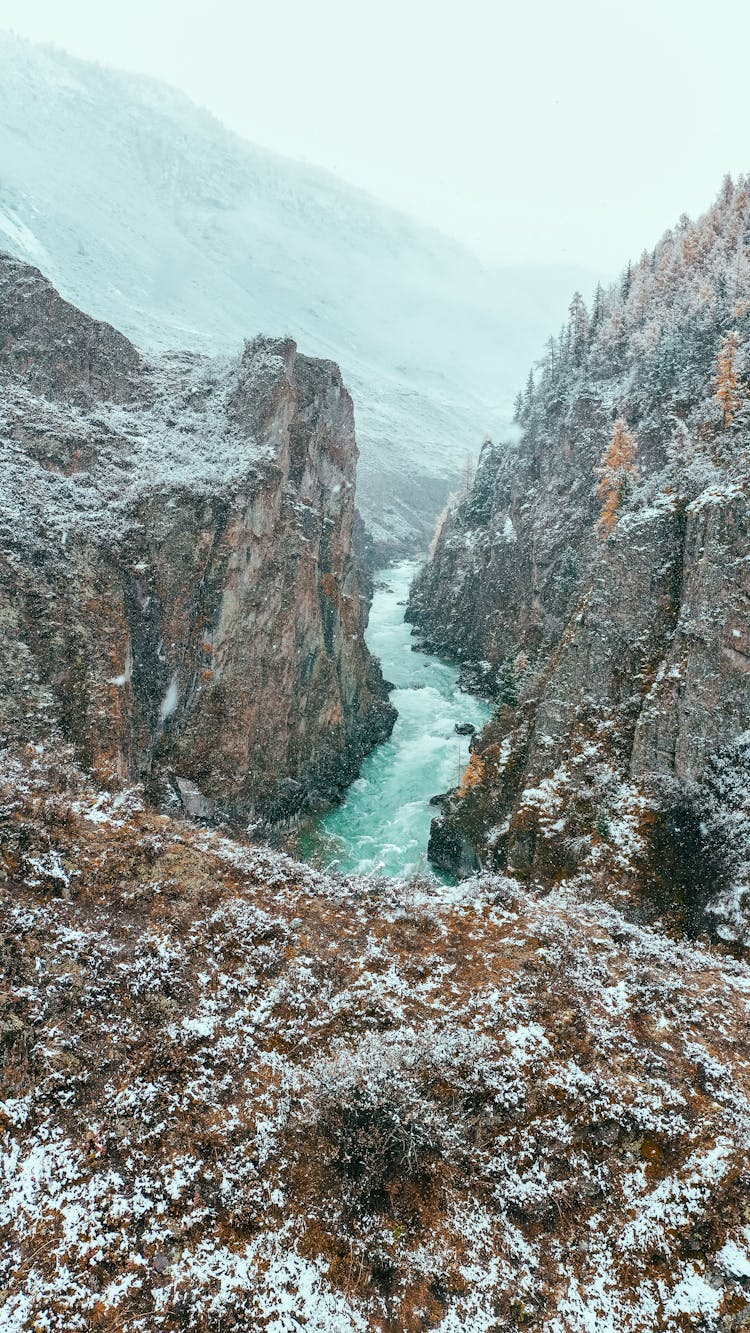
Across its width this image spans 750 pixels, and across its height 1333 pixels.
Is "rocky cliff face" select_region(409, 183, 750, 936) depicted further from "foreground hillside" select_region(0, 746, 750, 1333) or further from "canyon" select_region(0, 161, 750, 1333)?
"foreground hillside" select_region(0, 746, 750, 1333)

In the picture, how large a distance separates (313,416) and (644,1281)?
42.1m

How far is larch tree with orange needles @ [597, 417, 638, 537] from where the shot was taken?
127 ft

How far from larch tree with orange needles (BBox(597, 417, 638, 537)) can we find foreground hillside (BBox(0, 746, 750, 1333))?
32995mm

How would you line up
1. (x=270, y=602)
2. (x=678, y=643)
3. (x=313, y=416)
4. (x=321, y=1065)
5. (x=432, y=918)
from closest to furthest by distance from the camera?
(x=321, y=1065), (x=432, y=918), (x=678, y=643), (x=270, y=602), (x=313, y=416)

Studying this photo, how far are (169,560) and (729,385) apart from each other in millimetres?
31686

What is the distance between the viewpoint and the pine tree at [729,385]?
3116 centimetres

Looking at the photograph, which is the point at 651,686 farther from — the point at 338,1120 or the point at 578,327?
the point at 578,327

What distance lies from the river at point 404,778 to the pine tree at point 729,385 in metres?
26.9

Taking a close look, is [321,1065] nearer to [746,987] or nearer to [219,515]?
[746,987]

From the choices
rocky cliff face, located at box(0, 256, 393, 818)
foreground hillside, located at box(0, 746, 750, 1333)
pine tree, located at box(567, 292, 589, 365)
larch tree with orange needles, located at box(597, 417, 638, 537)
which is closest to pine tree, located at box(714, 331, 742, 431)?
larch tree with orange needles, located at box(597, 417, 638, 537)

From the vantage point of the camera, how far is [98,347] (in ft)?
111

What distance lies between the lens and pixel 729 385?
3259 centimetres

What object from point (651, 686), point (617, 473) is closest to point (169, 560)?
point (651, 686)

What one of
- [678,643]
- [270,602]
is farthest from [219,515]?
[678,643]
